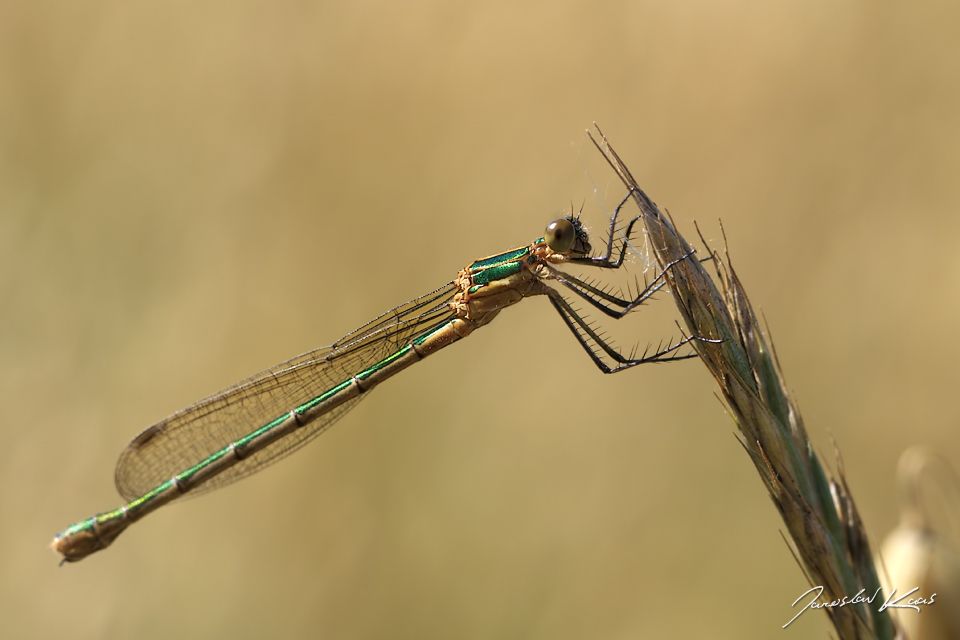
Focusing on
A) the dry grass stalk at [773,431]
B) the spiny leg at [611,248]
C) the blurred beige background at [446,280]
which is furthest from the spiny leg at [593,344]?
the blurred beige background at [446,280]

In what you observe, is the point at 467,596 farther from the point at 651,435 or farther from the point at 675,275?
the point at 675,275

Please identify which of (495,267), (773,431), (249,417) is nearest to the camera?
(773,431)

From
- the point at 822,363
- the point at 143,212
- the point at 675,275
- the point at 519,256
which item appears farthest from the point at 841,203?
the point at 143,212

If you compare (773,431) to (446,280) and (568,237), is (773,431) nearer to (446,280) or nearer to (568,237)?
(568,237)

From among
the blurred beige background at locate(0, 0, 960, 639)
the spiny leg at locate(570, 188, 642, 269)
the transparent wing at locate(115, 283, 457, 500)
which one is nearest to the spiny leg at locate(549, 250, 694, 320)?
the spiny leg at locate(570, 188, 642, 269)

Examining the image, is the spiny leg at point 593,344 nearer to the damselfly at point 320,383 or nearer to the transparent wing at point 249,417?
the damselfly at point 320,383

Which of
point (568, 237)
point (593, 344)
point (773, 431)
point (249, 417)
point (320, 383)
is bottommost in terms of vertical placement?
point (773, 431)

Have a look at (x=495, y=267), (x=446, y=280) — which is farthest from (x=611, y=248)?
(x=446, y=280)
